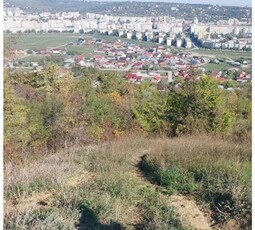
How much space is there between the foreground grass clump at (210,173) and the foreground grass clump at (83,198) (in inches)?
11.3

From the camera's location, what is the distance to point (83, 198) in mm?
3996

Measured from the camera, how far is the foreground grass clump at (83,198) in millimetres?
3514

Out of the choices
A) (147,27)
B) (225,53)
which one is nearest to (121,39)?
(147,27)

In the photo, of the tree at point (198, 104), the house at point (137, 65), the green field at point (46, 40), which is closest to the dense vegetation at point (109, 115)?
the tree at point (198, 104)

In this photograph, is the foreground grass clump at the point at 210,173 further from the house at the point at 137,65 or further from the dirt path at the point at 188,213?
the house at the point at 137,65

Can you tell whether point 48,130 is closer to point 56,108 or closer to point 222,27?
point 56,108

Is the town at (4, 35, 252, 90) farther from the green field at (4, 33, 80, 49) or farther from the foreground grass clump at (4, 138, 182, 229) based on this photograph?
the foreground grass clump at (4, 138, 182, 229)

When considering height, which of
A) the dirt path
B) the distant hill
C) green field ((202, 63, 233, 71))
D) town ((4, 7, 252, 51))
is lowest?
the dirt path

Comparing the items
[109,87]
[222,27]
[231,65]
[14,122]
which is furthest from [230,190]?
[222,27]

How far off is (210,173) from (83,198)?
1.55m

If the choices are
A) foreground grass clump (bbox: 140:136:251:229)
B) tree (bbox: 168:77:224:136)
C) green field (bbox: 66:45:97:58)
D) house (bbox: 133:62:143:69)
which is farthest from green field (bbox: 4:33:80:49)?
foreground grass clump (bbox: 140:136:251:229)

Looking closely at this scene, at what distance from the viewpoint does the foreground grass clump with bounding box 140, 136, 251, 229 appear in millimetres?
3836

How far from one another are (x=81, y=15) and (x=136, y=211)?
9529cm

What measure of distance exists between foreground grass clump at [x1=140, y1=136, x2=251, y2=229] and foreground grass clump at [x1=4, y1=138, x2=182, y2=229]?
11.3 inches
